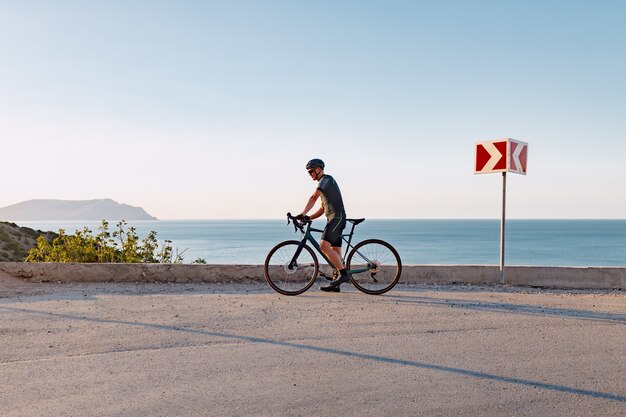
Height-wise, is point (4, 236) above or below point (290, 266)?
above

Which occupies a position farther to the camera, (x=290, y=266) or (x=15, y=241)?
(x=15, y=241)

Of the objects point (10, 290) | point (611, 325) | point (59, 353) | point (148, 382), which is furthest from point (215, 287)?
point (611, 325)

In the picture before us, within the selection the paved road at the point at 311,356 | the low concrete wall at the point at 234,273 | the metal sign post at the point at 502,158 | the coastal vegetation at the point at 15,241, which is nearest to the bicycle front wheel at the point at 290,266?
the paved road at the point at 311,356

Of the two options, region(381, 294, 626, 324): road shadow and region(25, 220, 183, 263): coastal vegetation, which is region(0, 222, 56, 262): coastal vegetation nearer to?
region(25, 220, 183, 263): coastal vegetation

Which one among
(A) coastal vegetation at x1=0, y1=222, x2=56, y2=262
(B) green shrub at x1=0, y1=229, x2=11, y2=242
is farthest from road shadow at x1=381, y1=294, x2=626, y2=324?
(B) green shrub at x1=0, y1=229, x2=11, y2=242

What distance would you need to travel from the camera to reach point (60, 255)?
14352 millimetres

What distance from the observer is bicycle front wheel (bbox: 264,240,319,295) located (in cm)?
923

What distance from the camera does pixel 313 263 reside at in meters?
9.26

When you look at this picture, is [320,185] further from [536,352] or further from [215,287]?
[536,352]

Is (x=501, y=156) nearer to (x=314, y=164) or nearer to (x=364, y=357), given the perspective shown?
(x=314, y=164)

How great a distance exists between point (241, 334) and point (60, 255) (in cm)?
1009

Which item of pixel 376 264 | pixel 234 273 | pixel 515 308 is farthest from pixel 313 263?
pixel 515 308

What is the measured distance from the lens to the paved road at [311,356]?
12.8ft

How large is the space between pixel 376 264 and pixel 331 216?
1079mm
